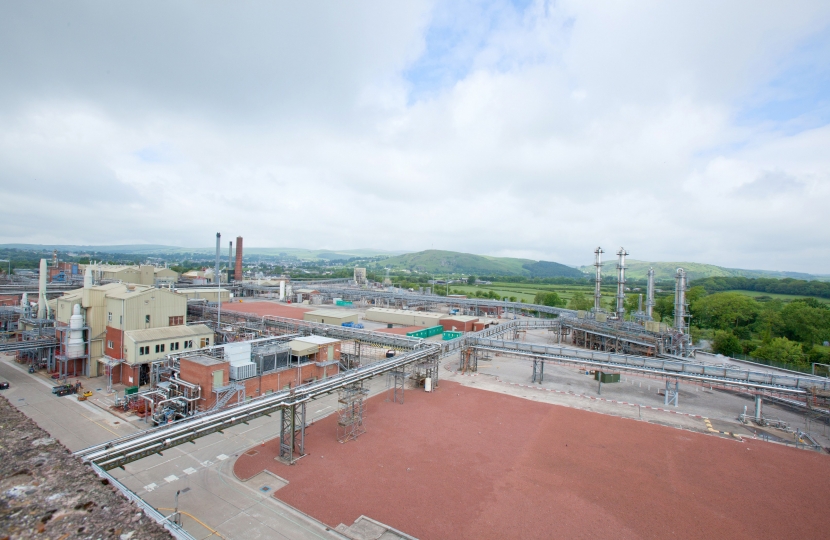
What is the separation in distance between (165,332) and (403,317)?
2962 cm

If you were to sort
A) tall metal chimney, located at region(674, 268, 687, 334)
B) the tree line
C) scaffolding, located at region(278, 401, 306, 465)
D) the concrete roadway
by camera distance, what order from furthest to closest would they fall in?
the tree line, tall metal chimney, located at region(674, 268, 687, 334), scaffolding, located at region(278, 401, 306, 465), the concrete roadway

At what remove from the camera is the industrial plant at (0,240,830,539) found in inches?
682

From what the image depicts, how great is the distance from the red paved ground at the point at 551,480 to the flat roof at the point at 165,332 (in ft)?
52.0

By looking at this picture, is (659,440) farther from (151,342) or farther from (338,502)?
(151,342)

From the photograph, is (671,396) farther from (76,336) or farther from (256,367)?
(76,336)

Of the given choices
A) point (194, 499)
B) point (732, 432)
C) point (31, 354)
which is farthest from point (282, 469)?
point (31, 354)

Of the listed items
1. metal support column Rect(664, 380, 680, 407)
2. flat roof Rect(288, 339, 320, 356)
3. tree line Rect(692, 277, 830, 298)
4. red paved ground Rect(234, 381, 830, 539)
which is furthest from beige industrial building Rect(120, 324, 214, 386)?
tree line Rect(692, 277, 830, 298)

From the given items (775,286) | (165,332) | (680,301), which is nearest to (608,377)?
(680,301)

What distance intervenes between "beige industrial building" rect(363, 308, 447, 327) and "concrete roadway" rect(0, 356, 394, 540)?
26.2 meters

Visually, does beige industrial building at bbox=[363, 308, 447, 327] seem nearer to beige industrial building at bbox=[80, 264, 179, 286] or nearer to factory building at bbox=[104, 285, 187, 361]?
factory building at bbox=[104, 285, 187, 361]

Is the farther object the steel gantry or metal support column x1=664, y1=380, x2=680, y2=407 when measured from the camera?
metal support column x1=664, y1=380, x2=680, y2=407

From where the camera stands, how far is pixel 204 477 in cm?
1622

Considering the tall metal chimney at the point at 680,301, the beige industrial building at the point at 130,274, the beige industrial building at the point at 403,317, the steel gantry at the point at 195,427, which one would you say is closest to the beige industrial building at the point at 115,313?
the steel gantry at the point at 195,427

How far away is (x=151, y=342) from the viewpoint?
28.2 metres
